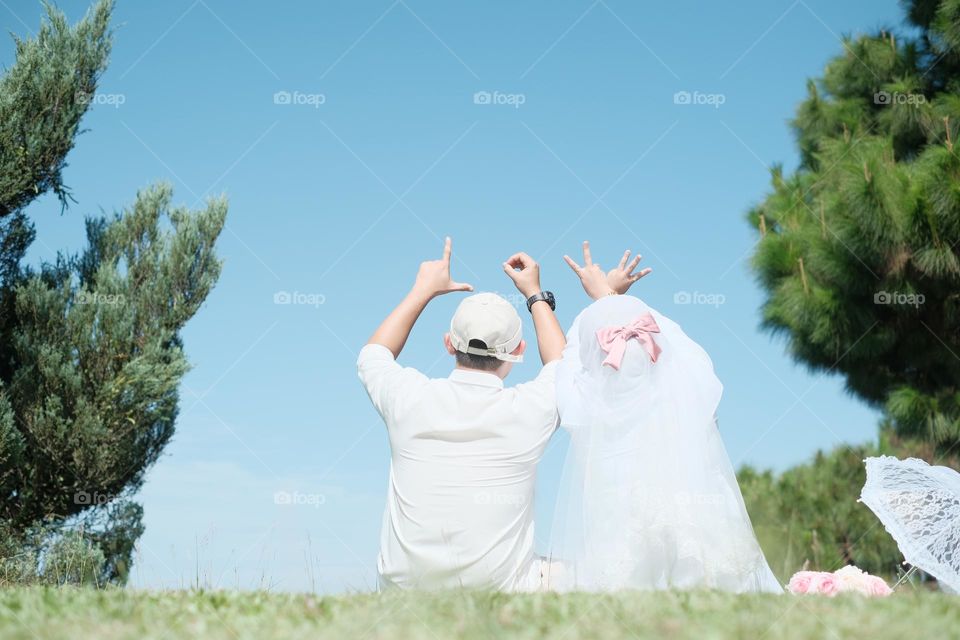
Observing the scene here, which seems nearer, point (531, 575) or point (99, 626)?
point (99, 626)

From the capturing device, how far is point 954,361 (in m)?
10.9

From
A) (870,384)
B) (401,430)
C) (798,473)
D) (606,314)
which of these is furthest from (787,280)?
(401,430)

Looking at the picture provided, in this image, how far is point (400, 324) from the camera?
4.39 m

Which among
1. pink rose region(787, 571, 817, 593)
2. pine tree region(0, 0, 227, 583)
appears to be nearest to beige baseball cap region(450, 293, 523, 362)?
pink rose region(787, 571, 817, 593)

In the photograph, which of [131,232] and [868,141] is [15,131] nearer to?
[131,232]

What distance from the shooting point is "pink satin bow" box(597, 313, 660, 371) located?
13.0ft

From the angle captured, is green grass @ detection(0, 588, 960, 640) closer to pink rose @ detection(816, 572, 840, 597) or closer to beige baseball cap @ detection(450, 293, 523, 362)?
pink rose @ detection(816, 572, 840, 597)

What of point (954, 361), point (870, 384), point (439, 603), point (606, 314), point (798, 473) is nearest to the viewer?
point (439, 603)

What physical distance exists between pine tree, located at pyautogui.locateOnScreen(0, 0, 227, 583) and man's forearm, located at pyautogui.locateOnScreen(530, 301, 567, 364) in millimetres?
5602

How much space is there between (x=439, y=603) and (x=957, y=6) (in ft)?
39.1
